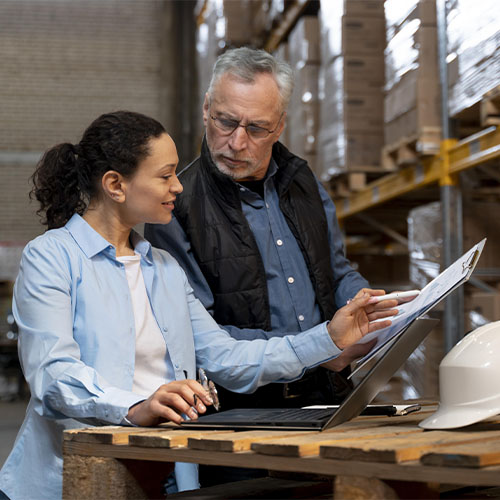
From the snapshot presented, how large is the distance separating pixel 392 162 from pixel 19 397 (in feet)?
28.7

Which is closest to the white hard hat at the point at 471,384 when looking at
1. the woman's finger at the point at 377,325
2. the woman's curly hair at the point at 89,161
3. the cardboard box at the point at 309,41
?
the woman's finger at the point at 377,325

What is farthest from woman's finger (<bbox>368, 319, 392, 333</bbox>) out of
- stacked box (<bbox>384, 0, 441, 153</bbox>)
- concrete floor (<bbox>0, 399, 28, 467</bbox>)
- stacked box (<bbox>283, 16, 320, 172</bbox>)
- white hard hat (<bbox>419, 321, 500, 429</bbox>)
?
concrete floor (<bbox>0, 399, 28, 467</bbox>)

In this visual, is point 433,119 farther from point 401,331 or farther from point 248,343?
point 401,331

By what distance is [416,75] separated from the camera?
16.2 feet

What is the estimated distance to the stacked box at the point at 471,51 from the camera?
4.08m

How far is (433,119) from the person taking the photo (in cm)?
497

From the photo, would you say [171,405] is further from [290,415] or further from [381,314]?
[381,314]

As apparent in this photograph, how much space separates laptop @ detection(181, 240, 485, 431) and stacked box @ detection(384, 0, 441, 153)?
3.15 metres

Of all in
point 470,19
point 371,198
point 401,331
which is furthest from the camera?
point 371,198

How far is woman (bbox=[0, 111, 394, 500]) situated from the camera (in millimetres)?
1919

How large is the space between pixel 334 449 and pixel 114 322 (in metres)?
0.89

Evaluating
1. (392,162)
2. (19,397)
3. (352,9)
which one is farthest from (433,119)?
(19,397)

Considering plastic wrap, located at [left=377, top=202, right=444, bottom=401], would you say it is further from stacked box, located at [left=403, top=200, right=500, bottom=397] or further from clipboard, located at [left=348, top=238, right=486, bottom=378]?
clipboard, located at [left=348, top=238, right=486, bottom=378]

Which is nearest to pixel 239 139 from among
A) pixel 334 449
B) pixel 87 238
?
pixel 87 238
